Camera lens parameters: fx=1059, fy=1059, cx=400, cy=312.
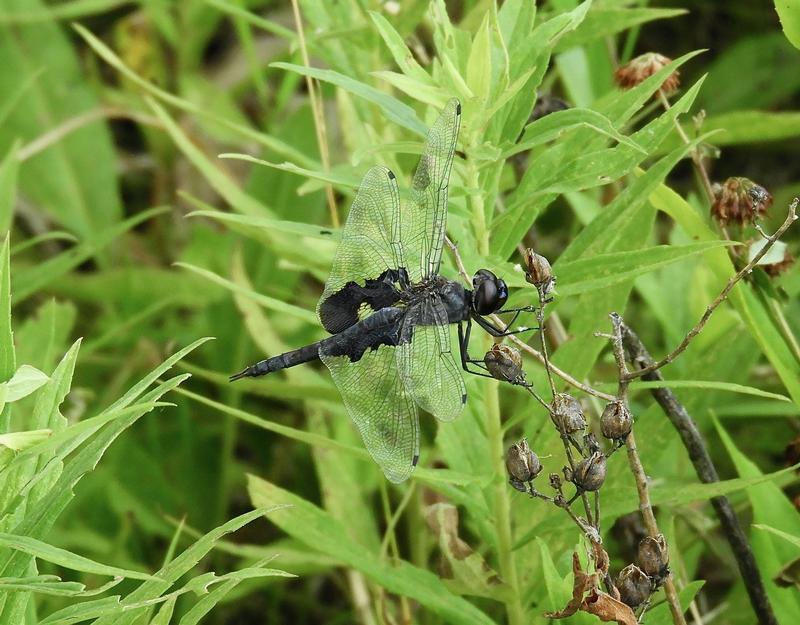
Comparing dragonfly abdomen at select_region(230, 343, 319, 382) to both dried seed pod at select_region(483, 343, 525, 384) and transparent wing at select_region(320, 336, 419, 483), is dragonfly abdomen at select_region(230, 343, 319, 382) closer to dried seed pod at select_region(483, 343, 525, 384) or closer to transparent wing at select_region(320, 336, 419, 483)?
transparent wing at select_region(320, 336, 419, 483)

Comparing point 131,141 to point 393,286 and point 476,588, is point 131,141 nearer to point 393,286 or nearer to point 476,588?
point 393,286

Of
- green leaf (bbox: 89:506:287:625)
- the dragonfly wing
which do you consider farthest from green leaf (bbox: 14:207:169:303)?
green leaf (bbox: 89:506:287:625)

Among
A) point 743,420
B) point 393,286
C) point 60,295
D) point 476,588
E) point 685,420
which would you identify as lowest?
point 743,420

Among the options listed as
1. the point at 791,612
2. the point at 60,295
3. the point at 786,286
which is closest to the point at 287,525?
the point at 791,612

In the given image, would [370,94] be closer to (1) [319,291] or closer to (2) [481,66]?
(2) [481,66]

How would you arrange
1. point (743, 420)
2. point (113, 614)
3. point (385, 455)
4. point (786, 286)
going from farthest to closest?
1. point (743, 420)
2. point (786, 286)
3. point (385, 455)
4. point (113, 614)

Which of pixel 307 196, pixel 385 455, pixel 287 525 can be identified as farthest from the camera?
pixel 307 196

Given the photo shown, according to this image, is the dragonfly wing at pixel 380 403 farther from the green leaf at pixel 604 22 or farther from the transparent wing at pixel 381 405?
the green leaf at pixel 604 22
